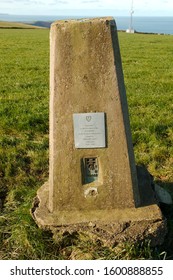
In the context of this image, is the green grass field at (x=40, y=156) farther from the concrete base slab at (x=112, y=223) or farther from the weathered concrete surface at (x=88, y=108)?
the weathered concrete surface at (x=88, y=108)

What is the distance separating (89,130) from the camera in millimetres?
3883

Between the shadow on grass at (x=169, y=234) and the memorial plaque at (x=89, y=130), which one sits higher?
the memorial plaque at (x=89, y=130)

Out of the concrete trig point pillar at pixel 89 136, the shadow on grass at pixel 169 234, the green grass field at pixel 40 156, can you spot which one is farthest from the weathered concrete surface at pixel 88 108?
the shadow on grass at pixel 169 234

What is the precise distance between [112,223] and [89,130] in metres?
1.03

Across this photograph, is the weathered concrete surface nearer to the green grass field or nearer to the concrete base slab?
the concrete base slab

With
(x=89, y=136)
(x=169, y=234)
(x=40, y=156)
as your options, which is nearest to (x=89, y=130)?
(x=89, y=136)

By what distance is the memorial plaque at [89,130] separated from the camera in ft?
12.6

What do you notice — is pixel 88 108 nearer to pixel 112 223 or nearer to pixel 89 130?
pixel 89 130

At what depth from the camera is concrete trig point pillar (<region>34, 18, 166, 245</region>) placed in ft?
11.9

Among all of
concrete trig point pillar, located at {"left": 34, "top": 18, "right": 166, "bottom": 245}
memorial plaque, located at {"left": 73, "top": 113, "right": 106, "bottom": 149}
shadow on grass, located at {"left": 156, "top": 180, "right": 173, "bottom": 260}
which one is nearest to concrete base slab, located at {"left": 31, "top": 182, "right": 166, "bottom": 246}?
concrete trig point pillar, located at {"left": 34, "top": 18, "right": 166, "bottom": 245}

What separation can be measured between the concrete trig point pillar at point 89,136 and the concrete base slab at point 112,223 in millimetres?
11

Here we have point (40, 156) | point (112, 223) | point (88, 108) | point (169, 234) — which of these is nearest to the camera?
point (88, 108)

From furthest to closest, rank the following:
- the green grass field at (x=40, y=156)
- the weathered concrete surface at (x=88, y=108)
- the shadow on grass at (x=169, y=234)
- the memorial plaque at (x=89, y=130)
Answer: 1. the shadow on grass at (x=169, y=234)
2. the green grass field at (x=40, y=156)
3. the memorial plaque at (x=89, y=130)
4. the weathered concrete surface at (x=88, y=108)
